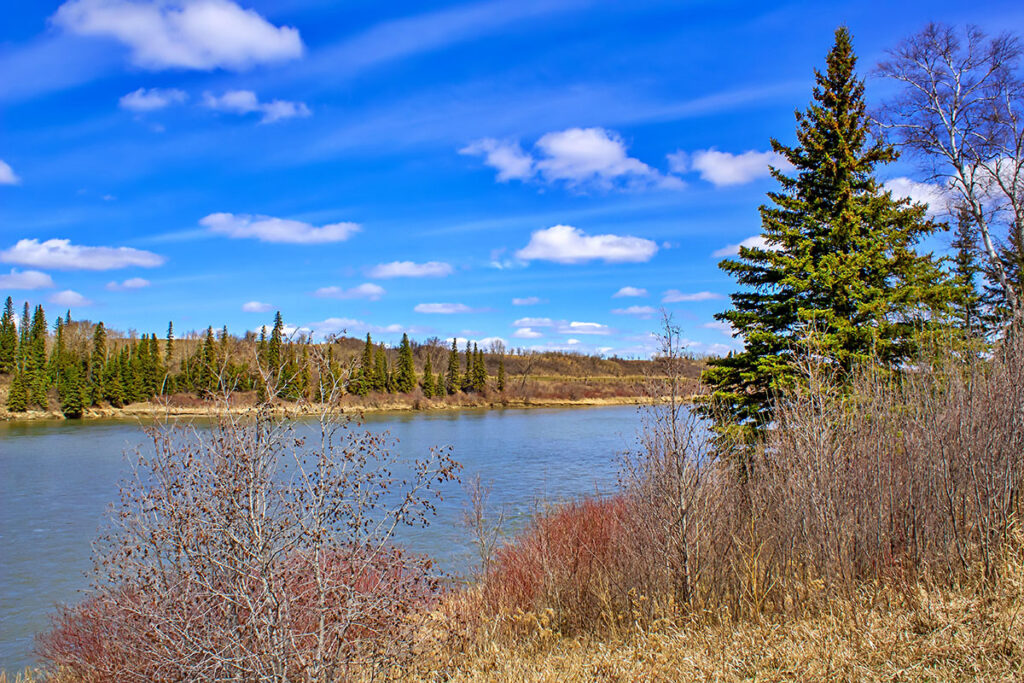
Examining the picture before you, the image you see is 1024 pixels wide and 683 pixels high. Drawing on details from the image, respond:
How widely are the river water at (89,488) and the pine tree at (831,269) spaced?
4.18 m

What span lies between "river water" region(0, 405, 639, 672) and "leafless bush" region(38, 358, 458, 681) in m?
3.28

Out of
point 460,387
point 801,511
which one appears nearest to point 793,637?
point 801,511

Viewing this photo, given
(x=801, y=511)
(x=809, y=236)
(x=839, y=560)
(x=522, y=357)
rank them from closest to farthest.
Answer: (x=839, y=560) → (x=801, y=511) → (x=809, y=236) → (x=522, y=357)


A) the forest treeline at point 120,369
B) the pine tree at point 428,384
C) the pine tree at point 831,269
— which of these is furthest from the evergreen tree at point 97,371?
the pine tree at point 831,269

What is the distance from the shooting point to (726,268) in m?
17.5

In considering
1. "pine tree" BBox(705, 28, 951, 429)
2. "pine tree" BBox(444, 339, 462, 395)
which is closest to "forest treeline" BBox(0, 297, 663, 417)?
"pine tree" BBox(444, 339, 462, 395)

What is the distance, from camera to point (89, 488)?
24.8m

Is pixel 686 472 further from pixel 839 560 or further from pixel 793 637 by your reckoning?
pixel 793 637

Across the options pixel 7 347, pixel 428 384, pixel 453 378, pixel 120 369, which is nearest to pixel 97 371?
pixel 120 369

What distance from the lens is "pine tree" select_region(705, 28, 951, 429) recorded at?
1539cm

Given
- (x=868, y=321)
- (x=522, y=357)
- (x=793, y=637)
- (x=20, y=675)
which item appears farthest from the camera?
(x=522, y=357)

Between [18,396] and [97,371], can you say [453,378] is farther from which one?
[18,396]

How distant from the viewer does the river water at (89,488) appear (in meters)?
14.2

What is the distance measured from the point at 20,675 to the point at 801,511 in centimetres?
1112
